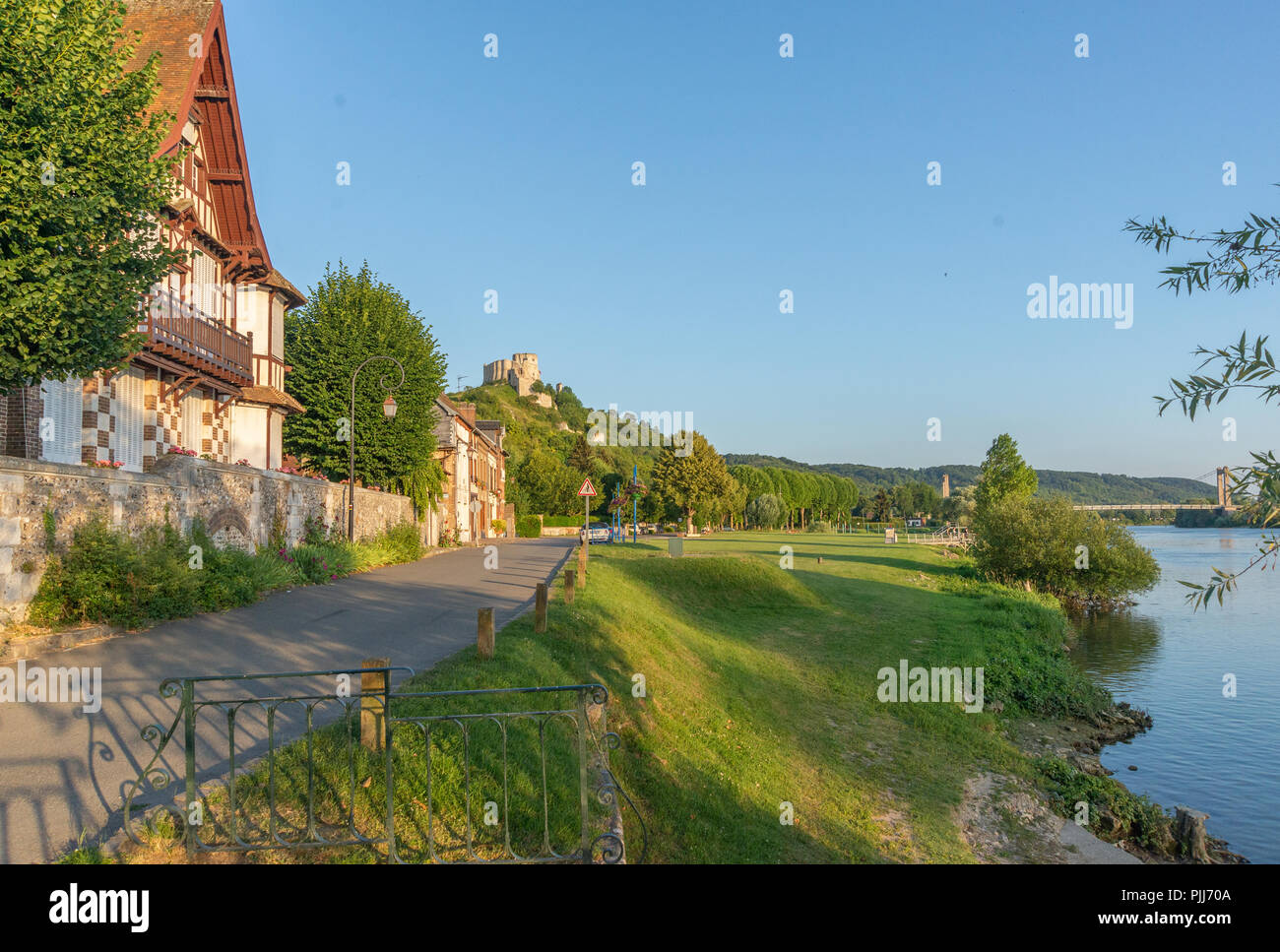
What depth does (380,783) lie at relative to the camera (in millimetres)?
6348

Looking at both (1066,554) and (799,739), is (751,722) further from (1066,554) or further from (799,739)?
(1066,554)

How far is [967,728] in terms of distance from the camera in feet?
53.6

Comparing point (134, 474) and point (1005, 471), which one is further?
point (1005, 471)

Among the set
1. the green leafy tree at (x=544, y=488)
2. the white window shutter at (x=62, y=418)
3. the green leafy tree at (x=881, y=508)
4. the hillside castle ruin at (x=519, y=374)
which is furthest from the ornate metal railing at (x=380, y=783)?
the hillside castle ruin at (x=519, y=374)

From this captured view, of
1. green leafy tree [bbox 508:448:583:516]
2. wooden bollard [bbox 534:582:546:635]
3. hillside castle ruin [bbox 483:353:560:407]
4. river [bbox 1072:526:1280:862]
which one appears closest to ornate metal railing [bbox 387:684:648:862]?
wooden bollard [bbox 534:582:546:635]

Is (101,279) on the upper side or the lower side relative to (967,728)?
upper

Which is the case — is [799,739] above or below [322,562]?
below

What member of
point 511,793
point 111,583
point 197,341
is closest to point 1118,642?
point 511,793

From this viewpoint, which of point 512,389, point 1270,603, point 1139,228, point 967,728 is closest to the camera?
point 1139,228

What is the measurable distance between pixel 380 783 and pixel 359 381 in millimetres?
29343

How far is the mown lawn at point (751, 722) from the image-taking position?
730cm
